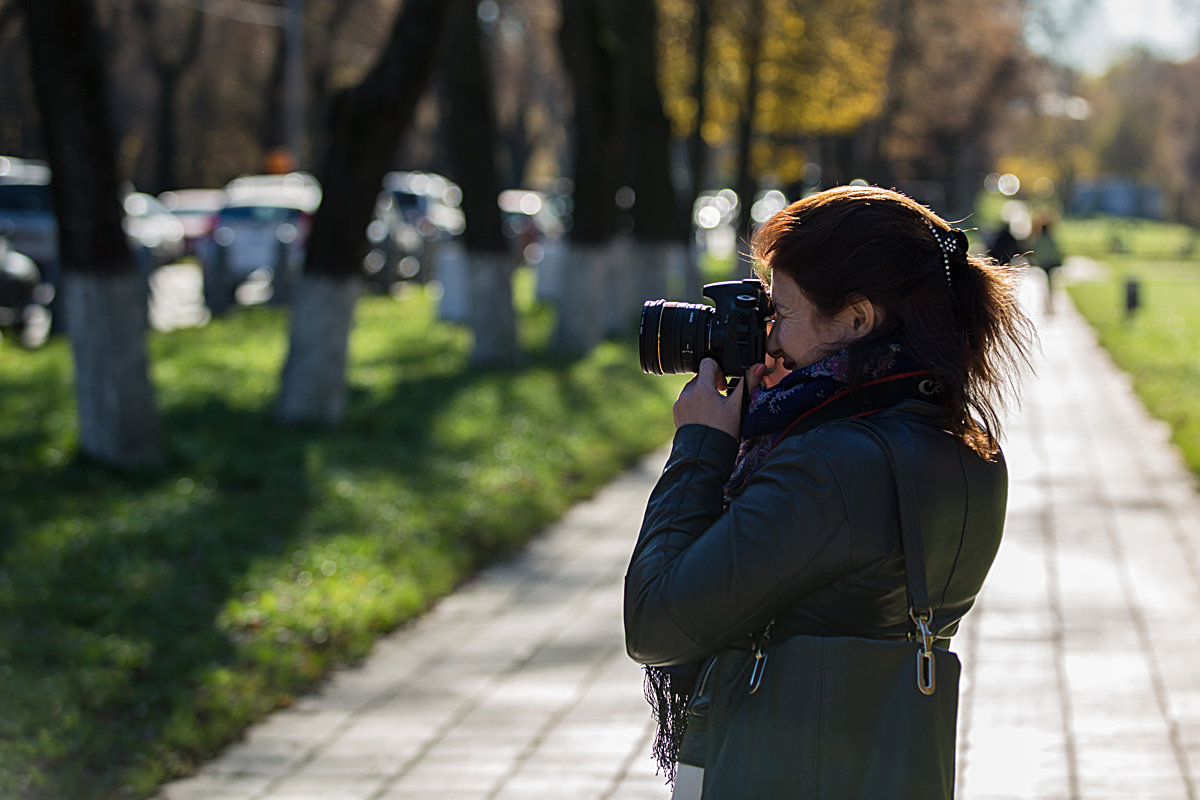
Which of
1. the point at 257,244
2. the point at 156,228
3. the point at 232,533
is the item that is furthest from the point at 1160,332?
the point at 232,533

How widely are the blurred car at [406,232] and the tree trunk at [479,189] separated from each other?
585cm

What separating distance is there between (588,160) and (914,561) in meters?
14.4

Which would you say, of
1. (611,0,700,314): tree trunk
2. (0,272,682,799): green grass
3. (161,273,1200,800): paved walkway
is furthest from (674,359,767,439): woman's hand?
(611,0,700,314): tree trunk

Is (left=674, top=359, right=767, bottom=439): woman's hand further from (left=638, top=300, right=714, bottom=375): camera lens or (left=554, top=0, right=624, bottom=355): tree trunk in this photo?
(left=554, top=0, right=624, bottom=355): tree trunk

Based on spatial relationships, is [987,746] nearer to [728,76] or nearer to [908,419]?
[908,419]

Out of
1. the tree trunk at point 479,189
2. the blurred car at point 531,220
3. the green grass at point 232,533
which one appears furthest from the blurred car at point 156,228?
the green grass at point 232,533

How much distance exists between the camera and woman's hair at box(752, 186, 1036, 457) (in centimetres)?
202

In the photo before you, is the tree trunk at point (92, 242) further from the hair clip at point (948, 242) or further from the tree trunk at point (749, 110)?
the tree trunk at point (749, 110)

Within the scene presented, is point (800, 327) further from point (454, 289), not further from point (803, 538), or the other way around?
point (454, 289)

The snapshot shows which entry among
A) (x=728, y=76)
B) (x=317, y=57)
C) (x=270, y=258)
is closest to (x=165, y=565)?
(x=270, y=258)

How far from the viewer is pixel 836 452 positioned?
1.94 meters

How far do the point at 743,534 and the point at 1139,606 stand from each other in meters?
5.30

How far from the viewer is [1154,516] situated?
8820mm

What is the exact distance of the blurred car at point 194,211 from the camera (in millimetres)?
30125
